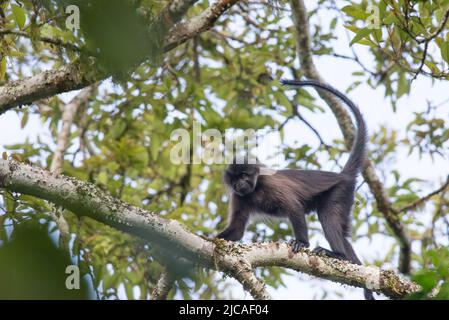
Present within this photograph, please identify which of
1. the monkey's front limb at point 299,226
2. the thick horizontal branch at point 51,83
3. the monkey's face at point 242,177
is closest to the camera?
the thick horizontal branch at point 51,83

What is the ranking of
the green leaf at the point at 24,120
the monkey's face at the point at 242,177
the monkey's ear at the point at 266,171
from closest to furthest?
the monkey's face at the point at 242,177 → the monkey's ear at the point at 266,171 → the green leaf at the point at 24,120

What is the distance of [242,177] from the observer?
609cm

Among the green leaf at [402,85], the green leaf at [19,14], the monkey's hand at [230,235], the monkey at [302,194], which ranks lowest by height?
the monkey's hand at [230,235]

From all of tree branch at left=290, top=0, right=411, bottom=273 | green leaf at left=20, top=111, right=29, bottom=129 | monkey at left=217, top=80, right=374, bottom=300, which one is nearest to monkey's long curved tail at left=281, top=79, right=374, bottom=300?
monkey at left=217, top=80, right=374, bottom=300

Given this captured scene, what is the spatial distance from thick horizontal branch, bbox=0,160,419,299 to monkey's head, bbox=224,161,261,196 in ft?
7.58

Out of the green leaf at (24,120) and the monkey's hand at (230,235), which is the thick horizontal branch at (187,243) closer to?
the monkey's hand at (230,235)

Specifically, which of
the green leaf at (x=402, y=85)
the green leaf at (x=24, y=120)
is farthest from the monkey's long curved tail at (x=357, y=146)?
the green leaf at (x=24, y=120)

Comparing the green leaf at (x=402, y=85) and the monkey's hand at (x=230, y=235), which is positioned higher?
the green leaf at (x=402, y=85)

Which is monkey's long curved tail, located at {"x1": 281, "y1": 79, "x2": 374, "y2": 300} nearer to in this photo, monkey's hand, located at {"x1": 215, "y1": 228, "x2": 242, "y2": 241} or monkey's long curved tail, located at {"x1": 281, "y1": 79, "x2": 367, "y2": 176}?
monkey's long curved tail, located at {"x1": 281, "y1": 79, "x2": 367, "y2": 176}

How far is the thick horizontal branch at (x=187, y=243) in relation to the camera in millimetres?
2883

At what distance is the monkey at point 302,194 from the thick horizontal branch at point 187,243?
159 centimetres
